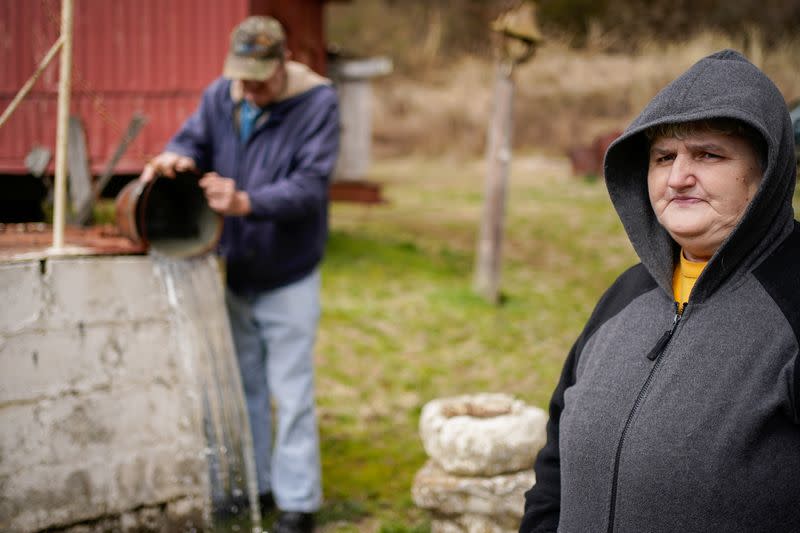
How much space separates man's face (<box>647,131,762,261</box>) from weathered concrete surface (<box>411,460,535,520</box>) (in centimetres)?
201

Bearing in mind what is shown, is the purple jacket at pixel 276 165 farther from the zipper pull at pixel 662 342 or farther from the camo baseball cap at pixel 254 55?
the zipper pull at pixel 662 342

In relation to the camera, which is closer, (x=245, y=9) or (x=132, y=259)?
(x=132, y=259)

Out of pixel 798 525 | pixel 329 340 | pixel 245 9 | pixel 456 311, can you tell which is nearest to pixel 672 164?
pixel 798 525

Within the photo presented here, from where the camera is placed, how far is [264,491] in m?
4.11

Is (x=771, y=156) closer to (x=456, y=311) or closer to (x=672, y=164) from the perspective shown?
(x=672, y=164)

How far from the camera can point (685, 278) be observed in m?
1.88

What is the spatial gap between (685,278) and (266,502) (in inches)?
110

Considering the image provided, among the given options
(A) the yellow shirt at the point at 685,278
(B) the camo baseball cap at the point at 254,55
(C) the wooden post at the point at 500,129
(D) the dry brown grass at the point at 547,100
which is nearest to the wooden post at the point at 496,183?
(C) the wooden post at the point at 500,129

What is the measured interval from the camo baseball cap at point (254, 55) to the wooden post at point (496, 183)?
525 centimetres

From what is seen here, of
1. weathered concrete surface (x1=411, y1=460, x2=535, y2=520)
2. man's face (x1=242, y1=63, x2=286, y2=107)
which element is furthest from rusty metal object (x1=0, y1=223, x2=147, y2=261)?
weathered concrete surface (x1=411, y1=460, x2=535, y2=520)

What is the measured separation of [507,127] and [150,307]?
5912 mm

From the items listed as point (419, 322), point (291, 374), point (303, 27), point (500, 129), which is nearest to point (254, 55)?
point (291, 374)

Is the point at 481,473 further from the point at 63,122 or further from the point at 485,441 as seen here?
the point at 63,122

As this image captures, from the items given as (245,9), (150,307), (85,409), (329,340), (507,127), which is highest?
(245,9)
